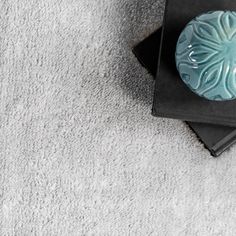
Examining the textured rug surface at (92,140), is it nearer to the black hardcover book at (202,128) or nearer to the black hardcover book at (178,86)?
the black hardcover book at (202,128)

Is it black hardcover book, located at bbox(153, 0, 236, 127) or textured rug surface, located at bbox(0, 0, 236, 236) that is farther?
textured rug surface, located at bbox(0, 0, 236, 236)

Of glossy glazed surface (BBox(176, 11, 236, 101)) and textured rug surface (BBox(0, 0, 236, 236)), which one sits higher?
glossy glazed surface (BBox(176, 11, 236, 101))

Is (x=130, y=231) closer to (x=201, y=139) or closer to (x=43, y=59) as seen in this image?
(x=201, y=139)

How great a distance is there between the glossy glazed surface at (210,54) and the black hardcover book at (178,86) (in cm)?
5

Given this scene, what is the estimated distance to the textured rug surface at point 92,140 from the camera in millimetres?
924

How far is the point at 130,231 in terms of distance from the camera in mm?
925

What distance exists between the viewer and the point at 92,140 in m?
0.94

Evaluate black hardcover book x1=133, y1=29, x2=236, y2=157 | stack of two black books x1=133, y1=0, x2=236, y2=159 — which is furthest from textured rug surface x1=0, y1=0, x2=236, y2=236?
stack of two black books x1=133, y1=0, x2=236, y2=159

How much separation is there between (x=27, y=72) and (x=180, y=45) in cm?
33

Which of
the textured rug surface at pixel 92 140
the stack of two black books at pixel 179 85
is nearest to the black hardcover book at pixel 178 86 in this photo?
the stack of two black books at pixel 179 85

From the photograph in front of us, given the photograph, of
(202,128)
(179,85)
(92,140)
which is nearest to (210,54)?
(179,85)

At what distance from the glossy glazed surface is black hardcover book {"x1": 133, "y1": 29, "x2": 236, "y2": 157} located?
0.14 metres

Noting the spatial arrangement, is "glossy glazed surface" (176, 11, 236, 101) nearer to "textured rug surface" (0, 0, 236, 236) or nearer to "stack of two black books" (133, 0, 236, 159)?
"stack of two black books" (133, 0, 236, 159)

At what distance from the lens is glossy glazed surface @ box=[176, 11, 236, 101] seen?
0.70 m
